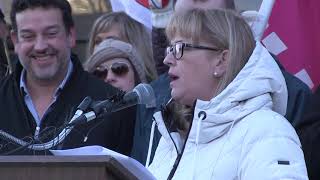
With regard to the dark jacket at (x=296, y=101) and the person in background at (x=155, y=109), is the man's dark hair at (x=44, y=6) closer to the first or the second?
the person in background at (x=155, y=109)

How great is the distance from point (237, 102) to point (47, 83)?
1.78 meters

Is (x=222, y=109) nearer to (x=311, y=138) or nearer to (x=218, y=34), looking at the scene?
(x=218, y=34)

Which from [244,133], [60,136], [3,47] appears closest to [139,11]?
[3,47]

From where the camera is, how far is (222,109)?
126 inches

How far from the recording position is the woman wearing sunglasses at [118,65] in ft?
16.8

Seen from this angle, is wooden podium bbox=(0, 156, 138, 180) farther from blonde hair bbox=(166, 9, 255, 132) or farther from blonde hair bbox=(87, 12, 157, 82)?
blonde hair bbox=(87, 12, 157, 82)

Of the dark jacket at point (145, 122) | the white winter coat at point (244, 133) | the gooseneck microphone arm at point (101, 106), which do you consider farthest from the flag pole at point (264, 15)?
the gooseneck microphone arm at point (101, 106)

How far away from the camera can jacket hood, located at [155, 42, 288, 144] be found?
10.5 feet

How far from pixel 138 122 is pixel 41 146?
1.18 m

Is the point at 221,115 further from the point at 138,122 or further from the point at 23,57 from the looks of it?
the point at 23,57

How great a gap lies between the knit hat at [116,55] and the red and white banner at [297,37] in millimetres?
779

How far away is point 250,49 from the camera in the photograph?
3381mm

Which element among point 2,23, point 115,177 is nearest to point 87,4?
point 2,23

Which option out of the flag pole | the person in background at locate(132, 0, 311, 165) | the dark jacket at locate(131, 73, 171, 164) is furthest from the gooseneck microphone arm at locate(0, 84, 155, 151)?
the flag pole
